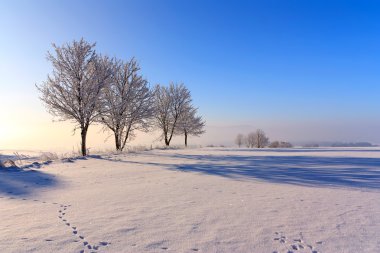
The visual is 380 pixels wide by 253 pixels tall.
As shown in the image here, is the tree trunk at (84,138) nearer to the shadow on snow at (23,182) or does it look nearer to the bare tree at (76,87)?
the bare tree at (76,87)

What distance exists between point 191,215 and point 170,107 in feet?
85.4

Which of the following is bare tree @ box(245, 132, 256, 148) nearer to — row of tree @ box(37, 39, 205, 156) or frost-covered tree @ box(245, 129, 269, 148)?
frost-covered tree @ box(245, 129, 269, 148)

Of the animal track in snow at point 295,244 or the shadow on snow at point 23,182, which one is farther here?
the shadow on snow at point 23,182

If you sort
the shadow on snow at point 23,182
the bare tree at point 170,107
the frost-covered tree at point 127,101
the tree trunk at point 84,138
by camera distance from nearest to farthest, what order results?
the shadow on snow at point 23,182, the tree trunk at point 84,138, the frost-covered tree at point 127,101, the bare tree at point 170,107

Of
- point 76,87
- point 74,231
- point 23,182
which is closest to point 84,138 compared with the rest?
point 76,87

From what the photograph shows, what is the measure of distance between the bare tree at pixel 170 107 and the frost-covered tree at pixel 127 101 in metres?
6.28

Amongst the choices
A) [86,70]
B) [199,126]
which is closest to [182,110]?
[199,126]

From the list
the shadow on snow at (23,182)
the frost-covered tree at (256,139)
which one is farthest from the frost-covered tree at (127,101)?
the frost-covered tree at (256,139)

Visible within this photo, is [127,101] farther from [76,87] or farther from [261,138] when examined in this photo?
[261,138]

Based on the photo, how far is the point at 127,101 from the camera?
20.9 m

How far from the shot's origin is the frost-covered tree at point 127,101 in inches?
809

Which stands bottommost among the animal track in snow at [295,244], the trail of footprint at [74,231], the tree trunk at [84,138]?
the animal track in snow at [295,244]

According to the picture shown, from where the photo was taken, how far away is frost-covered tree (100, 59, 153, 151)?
67.4 ft

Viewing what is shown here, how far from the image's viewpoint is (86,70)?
1630 cm
